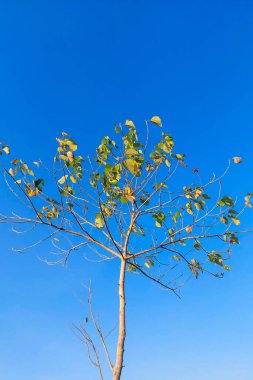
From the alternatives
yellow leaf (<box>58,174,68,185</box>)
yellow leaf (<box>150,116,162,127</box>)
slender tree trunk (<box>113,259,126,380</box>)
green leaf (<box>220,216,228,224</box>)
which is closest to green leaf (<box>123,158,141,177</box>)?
yellow leaf (<box>150,116,162,127</box>)

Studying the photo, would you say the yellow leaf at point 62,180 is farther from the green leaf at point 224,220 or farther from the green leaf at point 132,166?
the green leaf at point 224,220

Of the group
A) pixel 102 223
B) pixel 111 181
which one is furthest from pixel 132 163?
pixel 102 223

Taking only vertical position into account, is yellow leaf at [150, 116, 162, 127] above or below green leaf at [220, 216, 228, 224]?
above

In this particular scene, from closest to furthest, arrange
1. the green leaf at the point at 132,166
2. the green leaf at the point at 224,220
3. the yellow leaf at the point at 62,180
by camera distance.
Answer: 1. the green leaf at the point at 132,166
2. the yellow leaf at the point at 62,180
3. the green leaf at the point at 224,220

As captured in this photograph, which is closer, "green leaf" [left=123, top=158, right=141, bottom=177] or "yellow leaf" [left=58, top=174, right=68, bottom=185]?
"green leaf" [left=123, top=158, right=141, bottom=177]

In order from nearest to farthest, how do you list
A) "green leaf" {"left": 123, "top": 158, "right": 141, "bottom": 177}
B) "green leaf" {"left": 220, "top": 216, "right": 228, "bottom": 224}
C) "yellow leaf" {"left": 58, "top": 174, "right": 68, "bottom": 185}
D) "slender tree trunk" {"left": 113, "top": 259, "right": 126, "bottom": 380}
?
"slender tree trunk" {"left": 113, "top": 259, "right": 126, "bottom": 380}, "green leaf" {"left": 123, "top": 158, "right": 141, "bottom": 177}, "yellow leaf" {"left": 58, "top": 174, "right": 68, "bottom": 185}, "green leaf" {"left": 220, "top": 216, "right": 228, "bottom": 224}

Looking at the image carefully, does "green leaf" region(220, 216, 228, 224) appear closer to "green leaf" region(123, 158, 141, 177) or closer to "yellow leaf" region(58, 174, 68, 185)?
"green leaf" region(123, 158, 141, 177)

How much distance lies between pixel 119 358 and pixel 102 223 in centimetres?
162

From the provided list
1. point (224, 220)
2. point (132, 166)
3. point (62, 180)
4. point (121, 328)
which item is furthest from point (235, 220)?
point (62, 180)

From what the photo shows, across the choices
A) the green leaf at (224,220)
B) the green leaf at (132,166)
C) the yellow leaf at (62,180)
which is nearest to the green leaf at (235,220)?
the green leaf at (224,220)

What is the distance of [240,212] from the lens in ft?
16.6

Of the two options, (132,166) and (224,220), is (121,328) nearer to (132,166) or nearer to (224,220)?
(132,166)

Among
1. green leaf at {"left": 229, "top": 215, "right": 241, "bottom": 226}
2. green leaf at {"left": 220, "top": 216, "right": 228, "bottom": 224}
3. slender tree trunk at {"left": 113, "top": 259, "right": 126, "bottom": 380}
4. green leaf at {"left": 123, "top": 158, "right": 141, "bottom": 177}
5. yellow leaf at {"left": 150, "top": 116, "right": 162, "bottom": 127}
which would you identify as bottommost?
slender tree trunk at {"left": 113, "top": 259, "right": 126, "bottom": 380}

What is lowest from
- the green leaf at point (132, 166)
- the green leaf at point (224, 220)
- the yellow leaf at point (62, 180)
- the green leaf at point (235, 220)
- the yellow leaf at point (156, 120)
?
the green leaf at point (235, 220)
